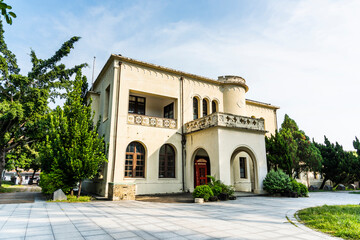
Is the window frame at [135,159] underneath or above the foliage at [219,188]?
above

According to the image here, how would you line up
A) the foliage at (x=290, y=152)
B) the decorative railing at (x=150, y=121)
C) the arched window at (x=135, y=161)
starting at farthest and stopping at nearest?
the foliage at (x=290, y=152) → the decorative railing at (x=150, y=121) → the arched window at (x=135, y=161)

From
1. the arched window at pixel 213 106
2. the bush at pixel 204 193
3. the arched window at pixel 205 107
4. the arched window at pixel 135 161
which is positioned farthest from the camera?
the arched window at pixel 213 106

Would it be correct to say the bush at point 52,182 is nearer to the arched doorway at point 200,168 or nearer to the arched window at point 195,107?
the arched doorway at point 200,168

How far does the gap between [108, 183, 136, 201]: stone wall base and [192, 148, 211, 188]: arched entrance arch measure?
5.47 m

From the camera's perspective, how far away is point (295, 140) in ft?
65.4

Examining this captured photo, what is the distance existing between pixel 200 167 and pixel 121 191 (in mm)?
6824

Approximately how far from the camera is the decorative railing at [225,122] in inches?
555

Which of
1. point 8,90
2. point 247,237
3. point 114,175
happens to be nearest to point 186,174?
point 114,175

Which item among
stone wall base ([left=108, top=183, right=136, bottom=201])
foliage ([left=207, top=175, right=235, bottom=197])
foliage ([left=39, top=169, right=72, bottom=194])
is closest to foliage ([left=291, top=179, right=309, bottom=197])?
foliage ([left=207, top=175, right=235, bottom=197])

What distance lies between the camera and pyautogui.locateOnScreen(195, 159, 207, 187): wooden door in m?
16.6

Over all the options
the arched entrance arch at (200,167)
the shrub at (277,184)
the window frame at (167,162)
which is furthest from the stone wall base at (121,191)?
the shrub at (277,184)

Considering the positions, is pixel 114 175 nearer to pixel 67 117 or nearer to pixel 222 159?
pixel 67 117

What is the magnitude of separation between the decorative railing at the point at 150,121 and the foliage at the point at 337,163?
15.9 meters

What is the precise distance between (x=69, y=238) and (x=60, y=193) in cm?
773
